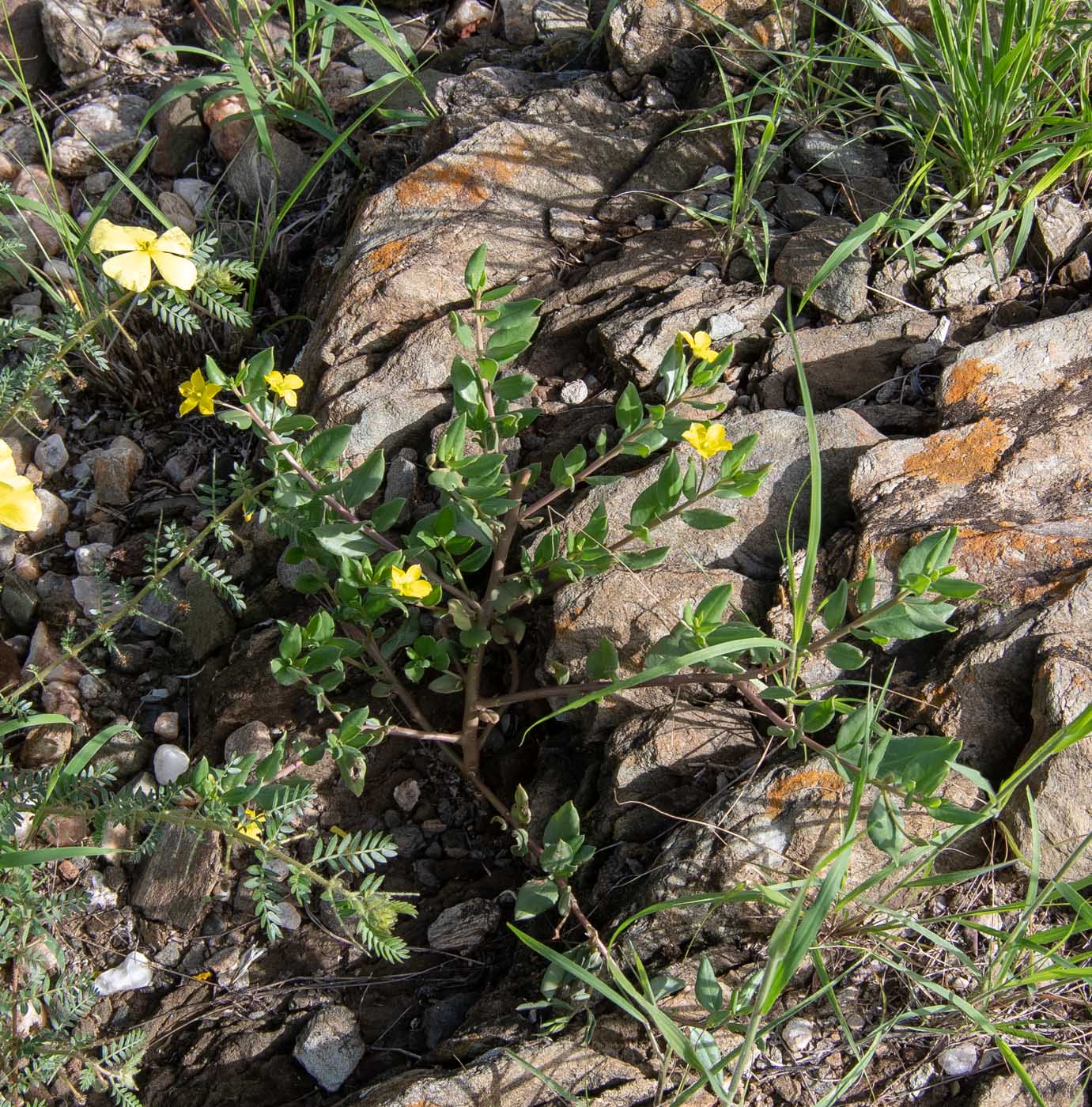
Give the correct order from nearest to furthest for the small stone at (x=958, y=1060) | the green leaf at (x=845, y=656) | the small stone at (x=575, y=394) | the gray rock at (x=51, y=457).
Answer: the small stone at (x=958, y=1060)
the green leaf at (x=845, y=656)
the small stone at (x=575, y=394)
the gray rock at (x=51, y=457)

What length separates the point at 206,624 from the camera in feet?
9.53

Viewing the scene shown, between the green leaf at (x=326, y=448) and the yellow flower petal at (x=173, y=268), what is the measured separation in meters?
0.42

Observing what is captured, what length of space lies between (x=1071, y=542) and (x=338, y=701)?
1.82m

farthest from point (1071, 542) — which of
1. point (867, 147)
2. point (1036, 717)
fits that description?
point (867, 147)

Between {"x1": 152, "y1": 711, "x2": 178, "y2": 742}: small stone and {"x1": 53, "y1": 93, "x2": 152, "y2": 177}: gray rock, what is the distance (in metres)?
2.32

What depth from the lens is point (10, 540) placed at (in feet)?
10.3

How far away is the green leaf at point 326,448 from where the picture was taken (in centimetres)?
228

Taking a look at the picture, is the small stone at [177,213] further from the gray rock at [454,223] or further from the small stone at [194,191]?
the gray rock at [454,223]

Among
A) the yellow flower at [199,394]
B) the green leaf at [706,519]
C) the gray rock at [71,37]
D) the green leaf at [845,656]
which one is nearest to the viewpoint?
the green leaf at [845,656]

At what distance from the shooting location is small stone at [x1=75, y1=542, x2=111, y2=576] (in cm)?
308

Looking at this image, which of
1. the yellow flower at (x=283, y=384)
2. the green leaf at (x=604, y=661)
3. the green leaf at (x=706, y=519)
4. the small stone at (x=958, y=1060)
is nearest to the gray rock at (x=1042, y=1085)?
the small stone at (x=958, y=1060)

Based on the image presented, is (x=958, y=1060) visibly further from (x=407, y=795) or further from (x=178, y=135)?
(x=178, y=135)

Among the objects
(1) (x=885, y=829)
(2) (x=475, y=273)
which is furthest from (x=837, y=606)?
(2) (x=475, y=273)

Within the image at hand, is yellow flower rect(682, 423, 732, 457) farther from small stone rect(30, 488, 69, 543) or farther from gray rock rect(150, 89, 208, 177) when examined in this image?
gray rock rect(150, 89, 208, 177)
